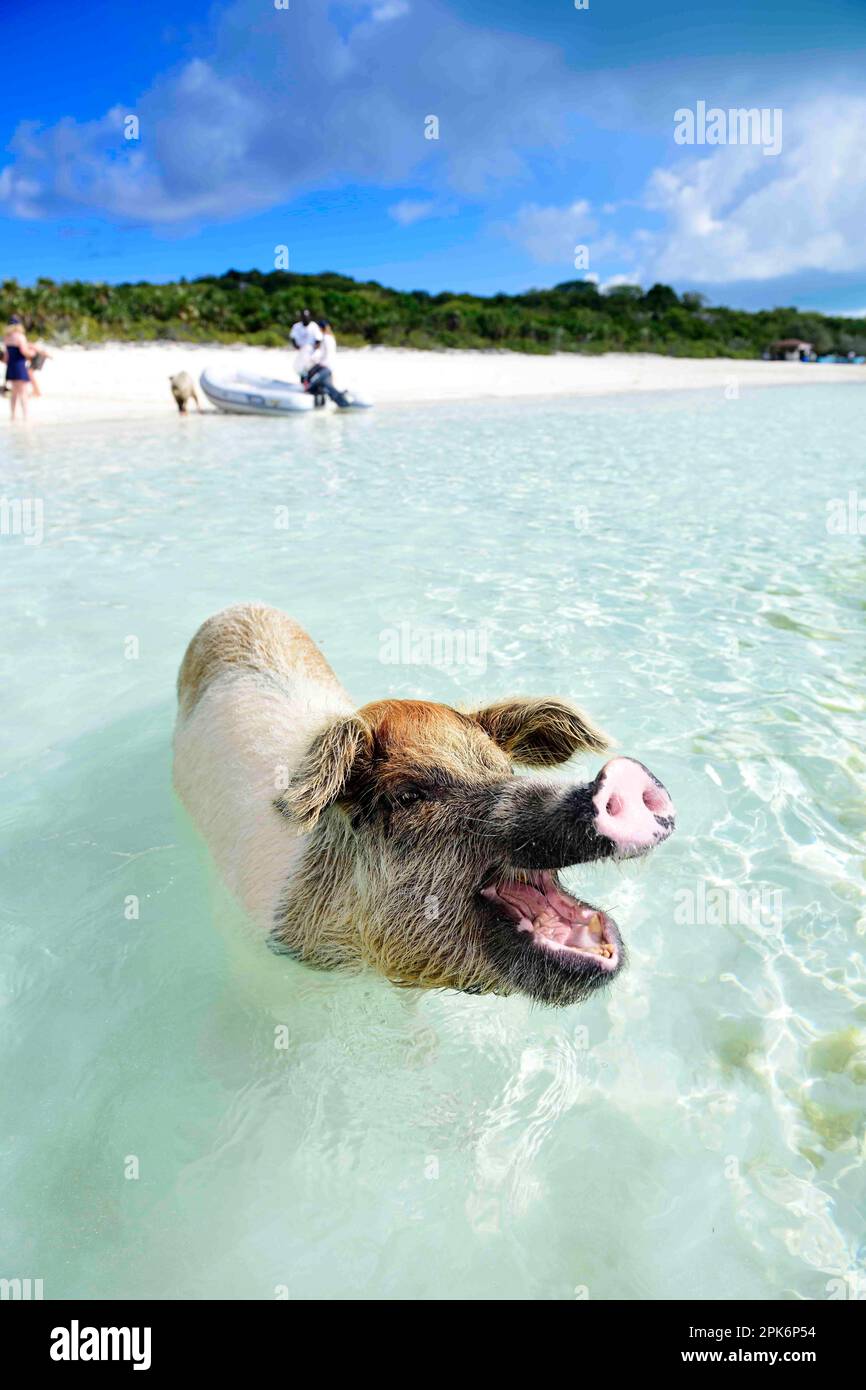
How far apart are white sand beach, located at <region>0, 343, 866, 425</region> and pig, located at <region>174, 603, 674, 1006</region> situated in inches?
872

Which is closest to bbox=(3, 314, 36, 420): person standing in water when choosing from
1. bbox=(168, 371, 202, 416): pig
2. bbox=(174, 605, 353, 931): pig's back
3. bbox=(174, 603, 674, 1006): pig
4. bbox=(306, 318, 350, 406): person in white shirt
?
→ bbox=(168, 371, 202, 416): pig

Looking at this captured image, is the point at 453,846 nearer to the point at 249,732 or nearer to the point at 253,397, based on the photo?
the point at 249,732

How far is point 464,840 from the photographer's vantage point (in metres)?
2.49

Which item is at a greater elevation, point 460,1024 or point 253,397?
point 253,397

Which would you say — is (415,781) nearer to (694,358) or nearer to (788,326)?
(694,358)

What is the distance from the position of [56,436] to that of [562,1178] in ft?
67.3

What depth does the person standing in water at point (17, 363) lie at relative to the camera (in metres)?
20.6

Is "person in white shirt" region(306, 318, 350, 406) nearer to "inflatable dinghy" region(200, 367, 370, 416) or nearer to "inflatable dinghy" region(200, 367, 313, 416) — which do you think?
"inflatable dinghy" region(200, 367, 370, 416)

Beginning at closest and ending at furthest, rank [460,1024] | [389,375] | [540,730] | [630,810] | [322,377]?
[630,810]
[540,730]
[460,1024]
[322,377]
[389,375]

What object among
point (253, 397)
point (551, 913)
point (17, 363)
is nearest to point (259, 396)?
point (253, 397)

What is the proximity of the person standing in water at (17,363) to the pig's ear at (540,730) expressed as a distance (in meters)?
21.5

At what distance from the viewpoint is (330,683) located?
4.64m

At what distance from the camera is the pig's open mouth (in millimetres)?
2375

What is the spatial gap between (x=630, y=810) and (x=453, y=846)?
0.63 m
